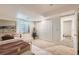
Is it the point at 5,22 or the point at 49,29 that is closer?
the point at 5,22

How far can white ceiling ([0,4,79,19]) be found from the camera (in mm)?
1432

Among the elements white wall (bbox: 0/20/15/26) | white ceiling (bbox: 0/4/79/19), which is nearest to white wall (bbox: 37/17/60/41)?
white ceiling (bbox: 0/4/79/19)

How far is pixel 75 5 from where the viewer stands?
1.42 m

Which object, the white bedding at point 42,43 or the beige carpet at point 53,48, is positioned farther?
the white bedding at point 42,43

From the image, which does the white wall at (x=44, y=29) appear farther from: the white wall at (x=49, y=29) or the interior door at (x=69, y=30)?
the interior door at (x=69, y=30)

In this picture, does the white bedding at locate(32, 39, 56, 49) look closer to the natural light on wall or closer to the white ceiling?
the natural light on wall

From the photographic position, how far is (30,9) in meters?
1.47

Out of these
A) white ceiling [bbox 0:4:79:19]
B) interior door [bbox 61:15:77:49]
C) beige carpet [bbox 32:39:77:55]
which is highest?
white ceiling [bbox 0:4:79:19]

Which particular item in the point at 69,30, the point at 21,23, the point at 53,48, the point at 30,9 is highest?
the point at 30,9

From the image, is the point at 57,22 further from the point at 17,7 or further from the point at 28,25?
the point at 17,7

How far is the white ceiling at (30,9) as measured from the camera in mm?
1432

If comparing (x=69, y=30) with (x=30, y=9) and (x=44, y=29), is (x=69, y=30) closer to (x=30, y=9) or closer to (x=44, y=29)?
(x=44, y=29)

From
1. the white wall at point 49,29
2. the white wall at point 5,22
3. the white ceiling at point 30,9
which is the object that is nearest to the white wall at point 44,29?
the white wall at point 49,29

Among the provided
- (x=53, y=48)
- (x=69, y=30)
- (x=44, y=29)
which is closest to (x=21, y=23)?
(x=44, y=29)
